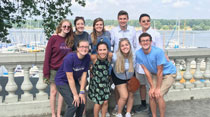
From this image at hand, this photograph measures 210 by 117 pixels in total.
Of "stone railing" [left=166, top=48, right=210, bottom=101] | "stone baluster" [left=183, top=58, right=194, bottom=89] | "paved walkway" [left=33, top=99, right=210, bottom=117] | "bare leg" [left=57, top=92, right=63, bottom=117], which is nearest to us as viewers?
"bare leg" [left=57, top=92, right=63, bottom=117]

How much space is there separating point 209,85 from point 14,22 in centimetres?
750

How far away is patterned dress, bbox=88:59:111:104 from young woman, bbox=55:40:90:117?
8.0 inches

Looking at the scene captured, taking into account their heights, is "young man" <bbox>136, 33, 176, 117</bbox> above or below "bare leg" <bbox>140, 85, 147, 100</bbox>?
above

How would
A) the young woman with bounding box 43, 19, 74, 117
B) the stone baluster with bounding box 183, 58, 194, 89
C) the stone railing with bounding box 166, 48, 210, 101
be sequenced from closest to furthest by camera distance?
the young woman with bounding box 43, 19, 74, 117
the stone railing with bounding box 166, 48, 210, 101
the stone baluster with bounding box 183, 58, 194, 89

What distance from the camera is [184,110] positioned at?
5125 millimetres

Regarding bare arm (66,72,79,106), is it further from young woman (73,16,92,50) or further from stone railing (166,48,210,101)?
stone railing (166,48,210,101)

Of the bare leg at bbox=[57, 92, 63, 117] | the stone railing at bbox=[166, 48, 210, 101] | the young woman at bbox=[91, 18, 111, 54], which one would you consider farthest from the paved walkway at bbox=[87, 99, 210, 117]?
the young woman at bbox=[91, 18, 111, 54]

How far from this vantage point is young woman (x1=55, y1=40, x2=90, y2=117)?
3785 mm

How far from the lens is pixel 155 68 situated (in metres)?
4.23

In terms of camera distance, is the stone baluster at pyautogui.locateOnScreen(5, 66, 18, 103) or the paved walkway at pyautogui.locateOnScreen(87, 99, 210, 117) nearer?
the stone baluster at pyautogui.locateOnScreen(5, 66, 18, 103)

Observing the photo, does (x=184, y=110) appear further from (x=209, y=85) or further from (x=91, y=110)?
(x=91, y=110)

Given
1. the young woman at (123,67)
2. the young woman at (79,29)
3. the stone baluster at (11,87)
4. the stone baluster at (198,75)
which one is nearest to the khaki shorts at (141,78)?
the young woman at (123,67)

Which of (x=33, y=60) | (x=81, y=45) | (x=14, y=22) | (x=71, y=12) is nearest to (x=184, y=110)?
Result: (x=81, y=45)

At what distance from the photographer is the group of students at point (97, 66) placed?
152 inches
